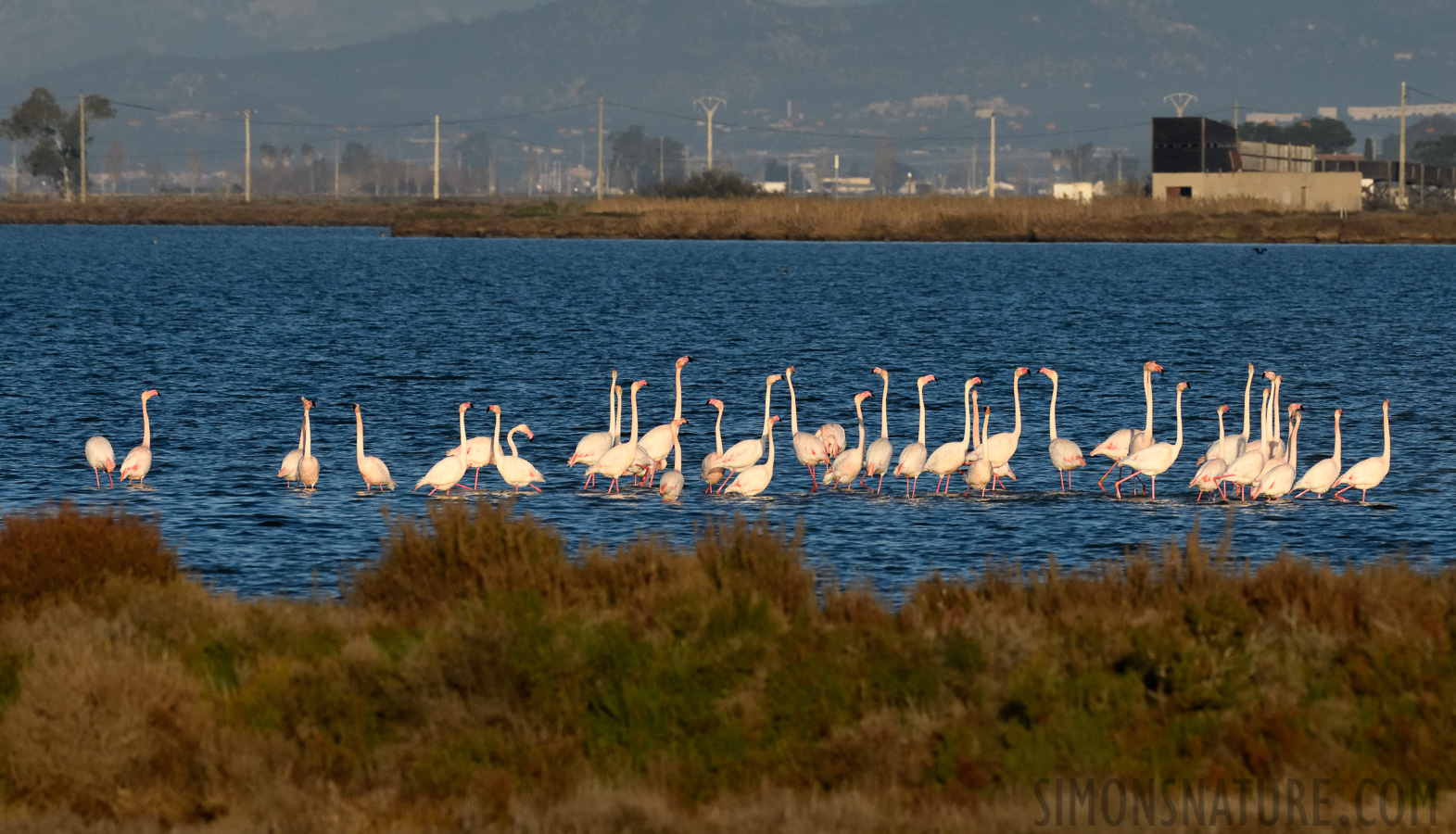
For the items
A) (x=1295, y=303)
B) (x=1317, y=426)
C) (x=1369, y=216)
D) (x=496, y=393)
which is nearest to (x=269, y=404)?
(x=496, y=393)

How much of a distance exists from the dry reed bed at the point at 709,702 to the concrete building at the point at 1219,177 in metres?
117

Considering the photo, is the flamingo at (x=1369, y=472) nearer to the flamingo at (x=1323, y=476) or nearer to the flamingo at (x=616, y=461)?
the flamingo at (x=1323, y=476)

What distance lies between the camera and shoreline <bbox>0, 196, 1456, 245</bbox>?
112000mm

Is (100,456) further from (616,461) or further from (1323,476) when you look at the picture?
(1323,476)

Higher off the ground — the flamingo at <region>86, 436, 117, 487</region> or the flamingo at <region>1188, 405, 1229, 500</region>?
the flamingo at <region>86, 436, 117, 487</region>

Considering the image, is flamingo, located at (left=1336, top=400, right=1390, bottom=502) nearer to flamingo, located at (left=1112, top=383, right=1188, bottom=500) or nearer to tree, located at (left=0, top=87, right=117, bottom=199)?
flamingo, located at (left=1112, top=383, right=1188, bottom=500)

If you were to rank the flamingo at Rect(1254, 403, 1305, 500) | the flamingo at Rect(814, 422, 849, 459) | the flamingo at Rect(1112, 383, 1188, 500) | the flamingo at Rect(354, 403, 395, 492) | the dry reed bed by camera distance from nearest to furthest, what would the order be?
the dry reed bed, the flamingo at Rect(1254, 403, 1305, 500), the flamingo at Rect(354, 403, 395, 492), the flamingo at Rect(1112, 383, 1188, 500), the flamingo at Rect(814, 422, 849, 459)

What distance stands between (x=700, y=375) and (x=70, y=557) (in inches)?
1093

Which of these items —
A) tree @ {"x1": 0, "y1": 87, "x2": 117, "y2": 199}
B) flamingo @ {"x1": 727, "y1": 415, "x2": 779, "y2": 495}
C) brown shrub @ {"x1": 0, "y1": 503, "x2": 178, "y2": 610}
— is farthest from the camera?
tree @ {"x1": 0, "y1": 87, "x2": 117, "y2": 199}

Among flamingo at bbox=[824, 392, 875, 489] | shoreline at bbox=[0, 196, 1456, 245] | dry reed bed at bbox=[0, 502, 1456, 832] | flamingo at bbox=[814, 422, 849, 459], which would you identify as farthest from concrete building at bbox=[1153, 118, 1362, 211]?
dry reed bed at bbox=[0, 502, 1456, 832]

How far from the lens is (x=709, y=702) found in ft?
35.7

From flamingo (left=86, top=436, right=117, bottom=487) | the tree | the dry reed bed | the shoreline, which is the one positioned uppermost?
the tree

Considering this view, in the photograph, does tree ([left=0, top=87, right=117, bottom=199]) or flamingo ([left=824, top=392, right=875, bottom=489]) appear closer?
flamingo ([left=824, top=392, right=875, bottom=489])

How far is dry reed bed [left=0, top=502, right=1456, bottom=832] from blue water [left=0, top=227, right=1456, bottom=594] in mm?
3233
